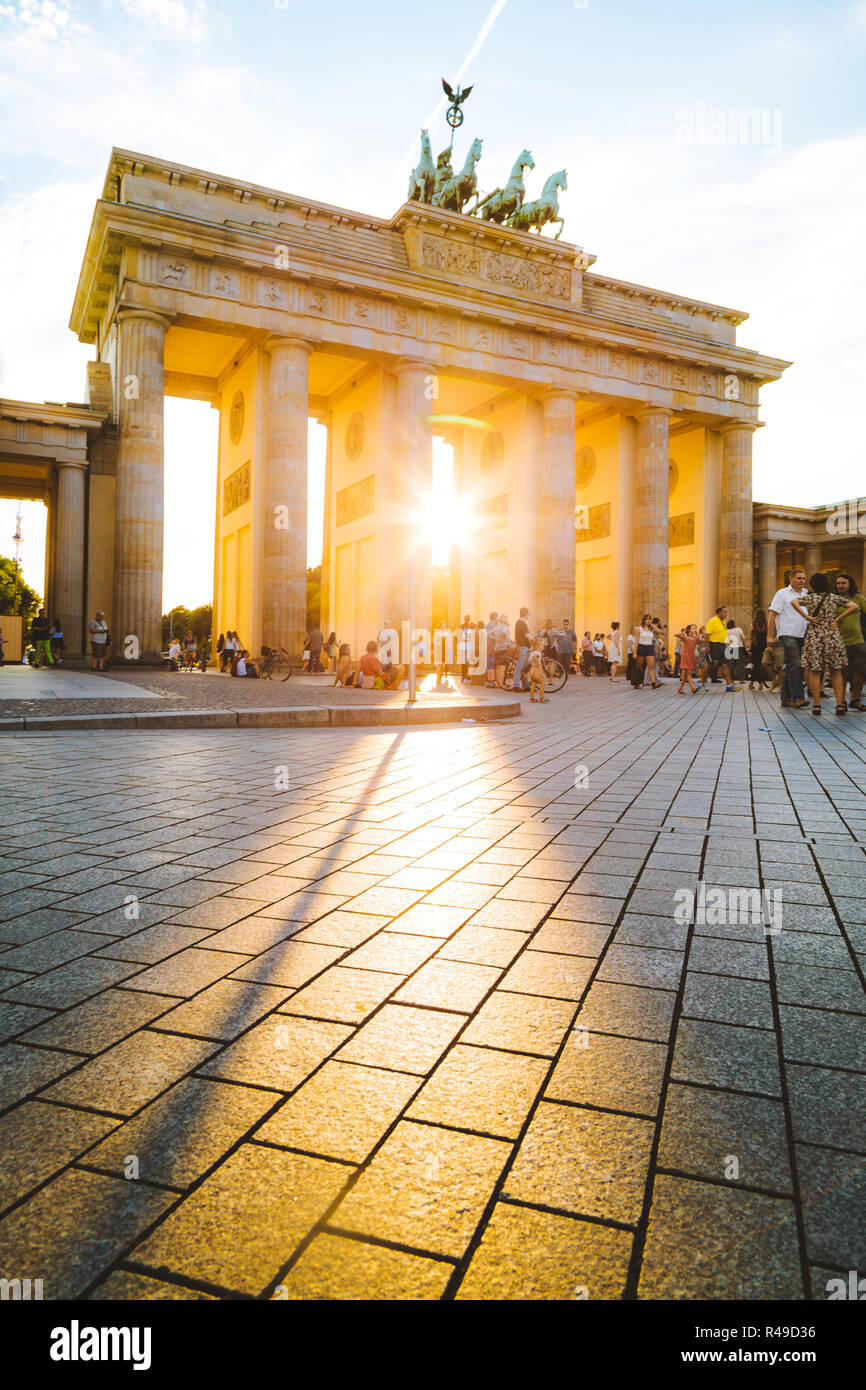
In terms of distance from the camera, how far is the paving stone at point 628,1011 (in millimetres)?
2252

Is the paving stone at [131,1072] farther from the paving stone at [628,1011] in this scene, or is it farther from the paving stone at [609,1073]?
the paving stone at [628,1011]

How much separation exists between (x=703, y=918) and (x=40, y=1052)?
228 cm

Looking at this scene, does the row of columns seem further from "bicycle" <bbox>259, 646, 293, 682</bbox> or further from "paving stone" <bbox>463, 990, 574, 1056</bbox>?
"paving stone" <bbox>463, 990, 574, 1056</bbox>

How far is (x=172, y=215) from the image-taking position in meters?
26.0

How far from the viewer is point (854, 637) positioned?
1250 cm

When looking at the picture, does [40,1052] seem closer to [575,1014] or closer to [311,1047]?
[311,1047]

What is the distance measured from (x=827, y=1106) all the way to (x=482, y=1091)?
30.0 inches

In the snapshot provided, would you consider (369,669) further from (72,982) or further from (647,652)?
(72,982)

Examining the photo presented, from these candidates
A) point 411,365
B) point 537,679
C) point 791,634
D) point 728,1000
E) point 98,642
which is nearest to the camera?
point 728,1000

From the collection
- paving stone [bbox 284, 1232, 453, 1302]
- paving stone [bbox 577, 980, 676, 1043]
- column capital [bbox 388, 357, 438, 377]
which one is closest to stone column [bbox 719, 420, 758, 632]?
column capital [bbox 388, 357, 438, 377]

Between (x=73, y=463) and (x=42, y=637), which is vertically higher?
(x=73, y=463)

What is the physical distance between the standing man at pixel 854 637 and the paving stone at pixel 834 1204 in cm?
1149

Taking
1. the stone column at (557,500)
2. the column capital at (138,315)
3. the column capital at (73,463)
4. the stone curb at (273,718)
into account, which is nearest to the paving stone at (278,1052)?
the stone curb at (273,718)

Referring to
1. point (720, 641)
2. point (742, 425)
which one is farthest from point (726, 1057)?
point (742, 425)
